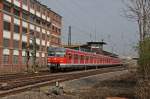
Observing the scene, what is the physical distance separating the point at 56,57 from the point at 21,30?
26329 millimetres

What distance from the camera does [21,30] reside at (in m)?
70.6

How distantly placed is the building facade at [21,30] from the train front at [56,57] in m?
9.34

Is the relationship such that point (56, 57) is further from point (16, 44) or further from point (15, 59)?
point (16, 44)

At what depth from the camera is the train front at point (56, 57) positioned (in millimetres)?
45625

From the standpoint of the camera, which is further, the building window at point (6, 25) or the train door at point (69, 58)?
the building window at point (6, 25)

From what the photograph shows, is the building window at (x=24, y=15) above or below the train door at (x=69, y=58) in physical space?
above

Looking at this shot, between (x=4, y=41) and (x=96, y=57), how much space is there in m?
16.6

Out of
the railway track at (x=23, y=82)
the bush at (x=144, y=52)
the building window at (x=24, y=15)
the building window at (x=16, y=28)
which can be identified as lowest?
the railway track at (x=23, y=82)

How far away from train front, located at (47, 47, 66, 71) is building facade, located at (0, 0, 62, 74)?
30.7 feet

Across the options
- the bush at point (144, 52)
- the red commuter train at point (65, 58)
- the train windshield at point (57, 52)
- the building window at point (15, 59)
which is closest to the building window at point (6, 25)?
the building window at point (15, 59)

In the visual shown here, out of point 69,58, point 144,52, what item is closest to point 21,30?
point 69,58

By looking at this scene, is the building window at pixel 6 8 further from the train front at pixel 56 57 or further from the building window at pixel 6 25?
the train front at pixel 56 57

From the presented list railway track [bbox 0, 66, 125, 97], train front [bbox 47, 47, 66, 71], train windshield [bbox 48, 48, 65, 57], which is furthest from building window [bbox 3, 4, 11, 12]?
railway track [bbox 0, 66, 125, 97]

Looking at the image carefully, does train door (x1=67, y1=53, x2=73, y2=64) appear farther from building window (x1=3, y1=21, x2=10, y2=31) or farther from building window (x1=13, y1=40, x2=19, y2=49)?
building window (x1=13, y1=40, x2=19, y2=49)
